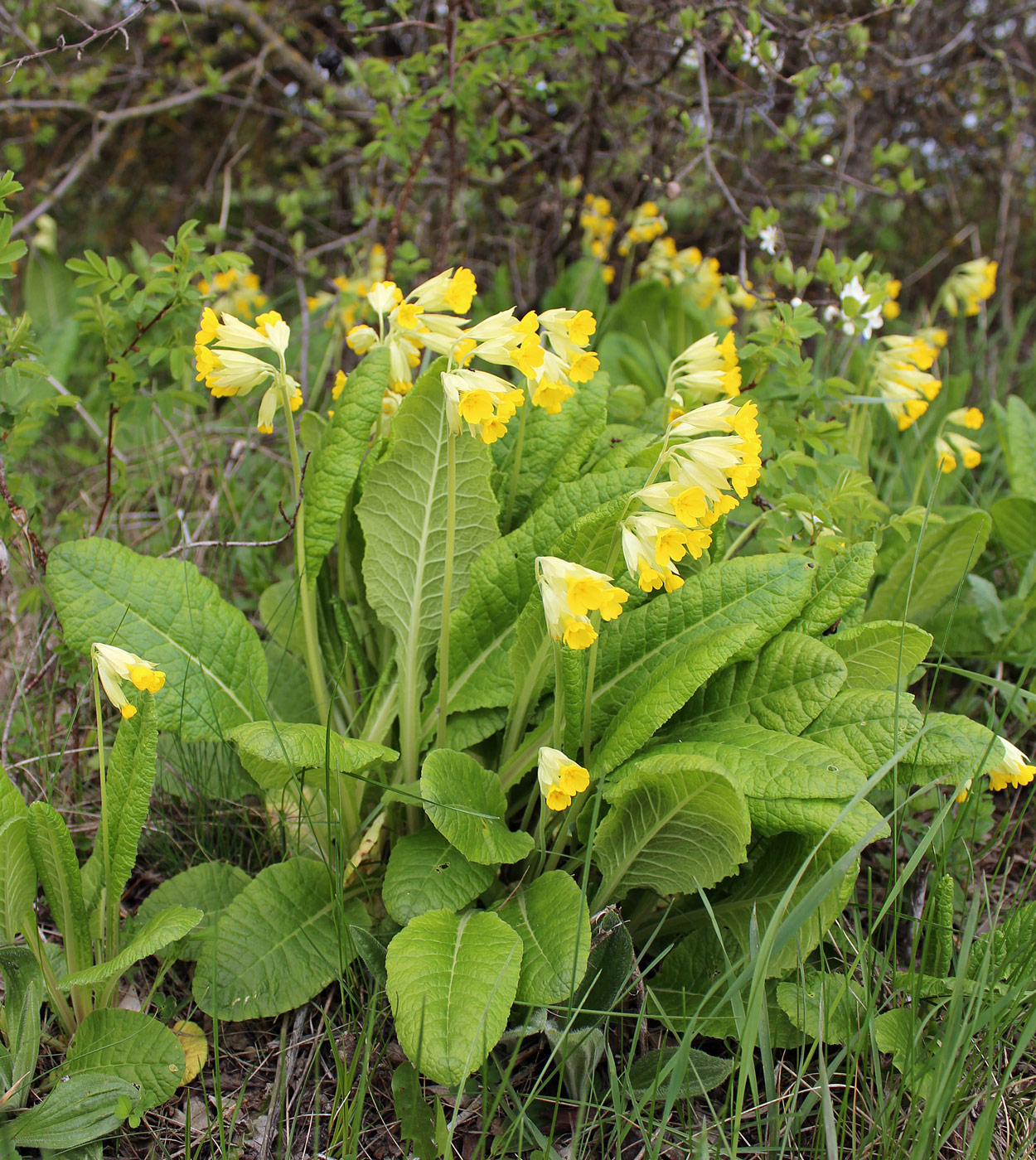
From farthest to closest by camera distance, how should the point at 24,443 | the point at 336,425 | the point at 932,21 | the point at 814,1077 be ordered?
the point at 932,21 → the point at 24,443 → the point at 336,425 → the point at 814,1077

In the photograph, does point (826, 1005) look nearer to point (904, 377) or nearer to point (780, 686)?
point (780, 686)

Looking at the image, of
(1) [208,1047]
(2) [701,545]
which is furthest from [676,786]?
(1) [208,1047]

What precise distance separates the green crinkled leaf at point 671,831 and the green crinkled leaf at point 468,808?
0.17 meters

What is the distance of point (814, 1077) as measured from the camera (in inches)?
64.9

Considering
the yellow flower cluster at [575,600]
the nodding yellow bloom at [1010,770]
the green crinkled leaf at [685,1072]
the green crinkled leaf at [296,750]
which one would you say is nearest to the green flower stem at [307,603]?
the green crinkled leaf at [296,750]

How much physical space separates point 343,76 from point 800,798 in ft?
13.7

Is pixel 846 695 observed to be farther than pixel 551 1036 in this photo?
Yes

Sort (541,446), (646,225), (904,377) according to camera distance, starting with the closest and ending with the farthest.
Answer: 1. (541,446)
2. (904,377)
3. (646,225)

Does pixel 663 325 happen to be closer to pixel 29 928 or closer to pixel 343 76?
pixel 343 76

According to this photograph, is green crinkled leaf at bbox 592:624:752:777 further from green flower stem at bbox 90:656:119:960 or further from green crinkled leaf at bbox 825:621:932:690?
green flower stem at bbox 90:656:119:960

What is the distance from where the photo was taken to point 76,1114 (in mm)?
1480

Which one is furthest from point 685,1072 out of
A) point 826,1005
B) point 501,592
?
point 501,592

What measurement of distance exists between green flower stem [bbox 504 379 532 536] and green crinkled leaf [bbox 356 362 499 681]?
146mm

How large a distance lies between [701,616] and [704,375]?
1.67 ft
